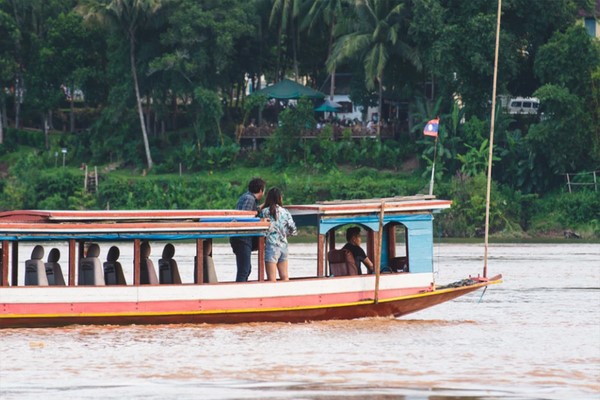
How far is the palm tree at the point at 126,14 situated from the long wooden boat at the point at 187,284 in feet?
112

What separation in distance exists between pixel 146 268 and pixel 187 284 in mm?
635

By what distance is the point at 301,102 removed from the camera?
2183 inches

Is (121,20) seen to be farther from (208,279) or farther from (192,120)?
(208,279)

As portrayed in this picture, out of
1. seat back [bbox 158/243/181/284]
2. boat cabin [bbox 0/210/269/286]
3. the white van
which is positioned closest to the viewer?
boat cabin [bbox 0/210/269/286]

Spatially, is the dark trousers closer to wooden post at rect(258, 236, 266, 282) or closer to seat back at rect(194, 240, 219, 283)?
wooden post at rect(258, 236, 266, 282)

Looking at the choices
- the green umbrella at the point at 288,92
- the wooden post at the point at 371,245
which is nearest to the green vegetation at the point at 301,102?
the green umbrella at the point at 288,92

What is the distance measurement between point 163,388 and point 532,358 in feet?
16.9

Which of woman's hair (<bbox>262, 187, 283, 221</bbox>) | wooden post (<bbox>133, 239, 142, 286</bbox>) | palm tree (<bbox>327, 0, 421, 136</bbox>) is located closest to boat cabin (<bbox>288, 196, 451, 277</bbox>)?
woman's hair (<bbox>262, 187, 283, 221</bbox>)

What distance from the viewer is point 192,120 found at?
57656mm

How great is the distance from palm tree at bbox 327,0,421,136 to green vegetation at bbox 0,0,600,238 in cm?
8

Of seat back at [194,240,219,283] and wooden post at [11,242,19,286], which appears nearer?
wooden post at [11,242,19,286]

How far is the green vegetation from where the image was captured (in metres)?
50.8

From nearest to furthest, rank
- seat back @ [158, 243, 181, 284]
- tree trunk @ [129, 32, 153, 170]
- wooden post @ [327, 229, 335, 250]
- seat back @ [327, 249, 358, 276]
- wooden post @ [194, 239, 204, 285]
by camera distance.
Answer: wooden post @ [194, 239, 204, 285]
seat back @ [158, 243, 181, 284]
seat back @ [327, 249, 358, 276]
wooden post @ [327, 229, 335, 250]
tree trunk @ [129, 32, 153, 170]

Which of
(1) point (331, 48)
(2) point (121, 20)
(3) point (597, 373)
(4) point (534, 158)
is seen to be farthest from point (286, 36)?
(3) point (597, 373)
